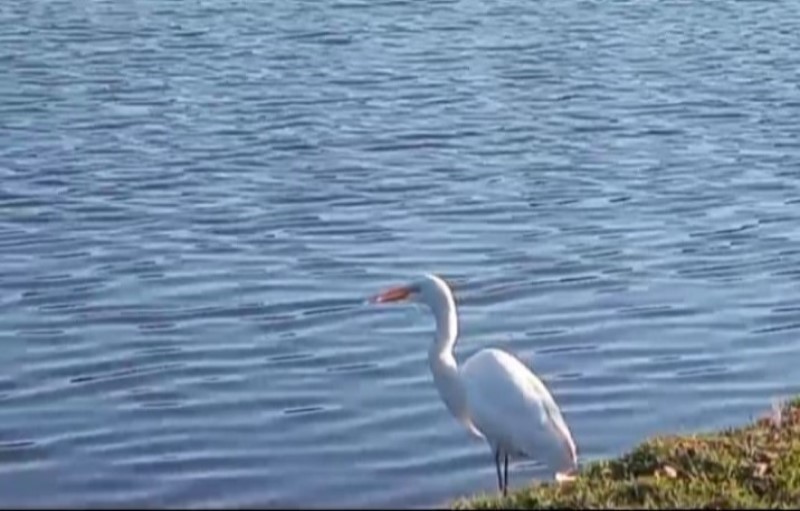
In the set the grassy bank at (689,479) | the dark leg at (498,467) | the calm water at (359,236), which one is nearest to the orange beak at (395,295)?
the dark leg at (498,467)

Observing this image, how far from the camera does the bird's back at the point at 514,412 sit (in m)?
11.3

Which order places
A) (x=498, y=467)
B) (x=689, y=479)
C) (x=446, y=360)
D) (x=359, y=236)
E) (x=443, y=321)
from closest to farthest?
(x=689, y=479), (x=498, y=467), (x=446, y=360), (x=443, y=321), (x=359, y=236)

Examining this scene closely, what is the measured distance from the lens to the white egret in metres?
11.4

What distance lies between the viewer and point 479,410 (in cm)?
1177

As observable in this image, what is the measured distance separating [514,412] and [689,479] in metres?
1.57

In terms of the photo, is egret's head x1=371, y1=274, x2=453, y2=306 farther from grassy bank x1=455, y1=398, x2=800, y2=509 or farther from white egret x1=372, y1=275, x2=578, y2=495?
grassy bank x1=455, y1=398, x2=800, y2=509

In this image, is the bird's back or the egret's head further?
the egret's head

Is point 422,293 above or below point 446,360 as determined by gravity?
above

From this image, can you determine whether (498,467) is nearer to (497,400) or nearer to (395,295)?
(497,400)

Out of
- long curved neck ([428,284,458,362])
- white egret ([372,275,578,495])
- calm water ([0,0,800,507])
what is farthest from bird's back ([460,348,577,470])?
calm water ([0,0,800,507])

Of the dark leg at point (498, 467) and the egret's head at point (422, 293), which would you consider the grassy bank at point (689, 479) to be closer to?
the dark leg at point (498, 467)

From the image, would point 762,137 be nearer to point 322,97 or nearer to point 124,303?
point 322,97

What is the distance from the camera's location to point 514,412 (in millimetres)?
11531

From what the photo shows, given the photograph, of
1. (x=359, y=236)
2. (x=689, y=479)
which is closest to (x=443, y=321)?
(x=689, y=479)
